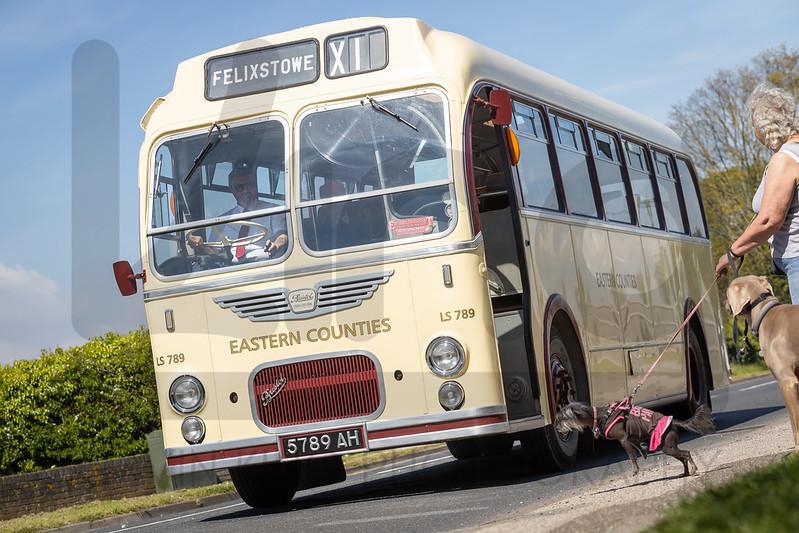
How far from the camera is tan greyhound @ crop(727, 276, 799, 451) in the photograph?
27.0 ft

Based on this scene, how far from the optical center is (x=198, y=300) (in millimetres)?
11664

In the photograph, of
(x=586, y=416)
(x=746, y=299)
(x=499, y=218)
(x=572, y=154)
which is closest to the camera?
(x=746, y=299)

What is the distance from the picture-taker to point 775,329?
329 inches

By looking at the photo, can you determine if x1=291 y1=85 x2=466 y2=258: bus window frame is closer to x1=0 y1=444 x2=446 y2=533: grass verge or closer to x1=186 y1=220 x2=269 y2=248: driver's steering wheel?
x1=186 y1=220 x2=269 y2=248: driver's steering wheel

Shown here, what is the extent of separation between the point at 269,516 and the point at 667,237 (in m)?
7.58

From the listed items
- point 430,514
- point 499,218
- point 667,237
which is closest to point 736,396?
point 667,237

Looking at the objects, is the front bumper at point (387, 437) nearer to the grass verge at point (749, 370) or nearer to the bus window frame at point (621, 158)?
the bus window frame at point (621, 158)

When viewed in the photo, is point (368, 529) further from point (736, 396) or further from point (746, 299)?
point (736, 396)

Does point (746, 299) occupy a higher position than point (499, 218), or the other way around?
point (499, 218)

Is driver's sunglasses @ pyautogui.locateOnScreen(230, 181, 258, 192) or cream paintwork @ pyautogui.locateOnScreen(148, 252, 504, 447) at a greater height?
driver's sunglasses @ pyautogui.locateOnScreen(230, 181, 258, 192)

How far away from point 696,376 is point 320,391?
796 centimetres

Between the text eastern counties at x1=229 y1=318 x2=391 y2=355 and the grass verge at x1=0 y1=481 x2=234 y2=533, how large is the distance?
17.3 feet

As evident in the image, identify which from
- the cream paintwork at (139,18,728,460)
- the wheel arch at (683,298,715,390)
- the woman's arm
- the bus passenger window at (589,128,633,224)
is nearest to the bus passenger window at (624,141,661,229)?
the bus passenger window at (589,128,633,224)

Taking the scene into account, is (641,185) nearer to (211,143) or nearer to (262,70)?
(262,70)
